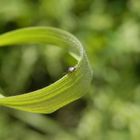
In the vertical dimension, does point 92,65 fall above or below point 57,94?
below

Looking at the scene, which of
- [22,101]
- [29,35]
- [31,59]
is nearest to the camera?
[22,101]

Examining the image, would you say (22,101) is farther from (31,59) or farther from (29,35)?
(31,59)

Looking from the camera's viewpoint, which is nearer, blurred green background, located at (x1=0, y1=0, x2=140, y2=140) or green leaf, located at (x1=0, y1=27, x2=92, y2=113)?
green leaf, located at (x1=0, y1=27, x2=92, y2=113)

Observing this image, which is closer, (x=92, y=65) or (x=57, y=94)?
(x=57, y=94)

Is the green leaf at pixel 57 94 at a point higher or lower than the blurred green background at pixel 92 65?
higher

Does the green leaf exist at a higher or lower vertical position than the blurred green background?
higher

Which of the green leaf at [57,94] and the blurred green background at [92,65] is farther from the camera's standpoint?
the blurred green background at [92,65]

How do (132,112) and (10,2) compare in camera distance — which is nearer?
(132,112)

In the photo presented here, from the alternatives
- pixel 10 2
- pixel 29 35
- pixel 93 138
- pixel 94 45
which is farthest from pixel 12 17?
pixel 29 35
